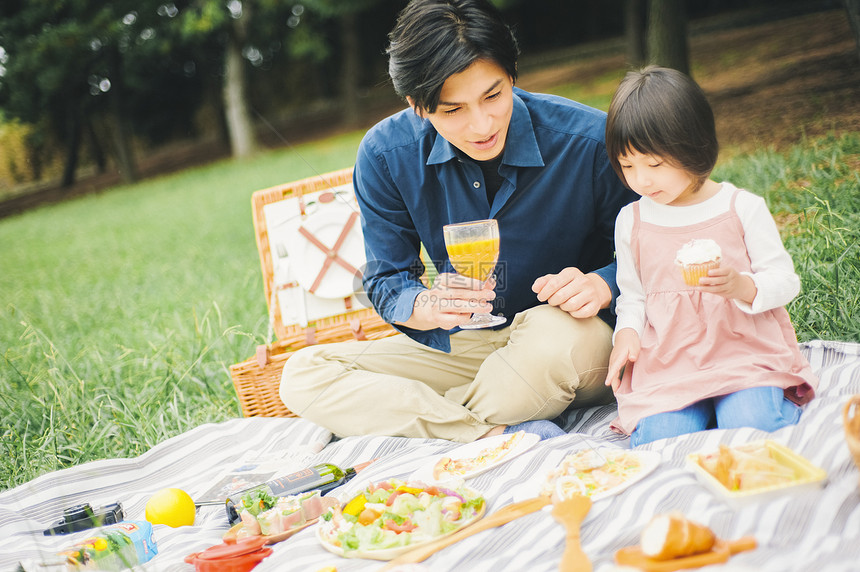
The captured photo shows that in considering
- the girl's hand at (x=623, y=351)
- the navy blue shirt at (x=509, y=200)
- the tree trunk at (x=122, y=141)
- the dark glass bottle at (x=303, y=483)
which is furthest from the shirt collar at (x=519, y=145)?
the tree trunk at (x=122, y=141)

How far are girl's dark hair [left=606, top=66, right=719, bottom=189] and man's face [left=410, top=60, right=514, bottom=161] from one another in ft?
1.07

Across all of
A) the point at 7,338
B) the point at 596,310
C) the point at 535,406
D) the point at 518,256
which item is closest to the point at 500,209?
the point at 518,256

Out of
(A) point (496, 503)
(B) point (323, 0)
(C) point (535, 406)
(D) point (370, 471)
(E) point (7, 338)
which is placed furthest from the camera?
(B) point (323, 0)

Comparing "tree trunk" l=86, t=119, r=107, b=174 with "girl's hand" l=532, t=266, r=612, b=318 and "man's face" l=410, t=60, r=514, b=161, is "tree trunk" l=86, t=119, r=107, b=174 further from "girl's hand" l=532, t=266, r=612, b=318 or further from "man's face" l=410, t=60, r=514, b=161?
"girl's hand" l=532, t=266, r=612, b=318

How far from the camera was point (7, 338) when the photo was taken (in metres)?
4.89

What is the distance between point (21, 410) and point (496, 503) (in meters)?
2.36

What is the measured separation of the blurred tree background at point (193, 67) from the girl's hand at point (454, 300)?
842 cm

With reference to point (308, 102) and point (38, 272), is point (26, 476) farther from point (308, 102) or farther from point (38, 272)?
point (308, 102)

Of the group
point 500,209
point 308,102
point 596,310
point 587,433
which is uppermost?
point 308,102

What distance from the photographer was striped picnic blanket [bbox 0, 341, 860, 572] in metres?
1.37

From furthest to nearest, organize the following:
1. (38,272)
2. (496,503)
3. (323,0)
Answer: (323,0), (38,272), (496,503)

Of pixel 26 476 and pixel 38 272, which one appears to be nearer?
pixel 26 476

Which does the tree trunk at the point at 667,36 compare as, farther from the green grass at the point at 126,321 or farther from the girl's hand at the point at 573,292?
the girl's hand at the point at 573,292

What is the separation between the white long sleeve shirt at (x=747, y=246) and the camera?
1803 mm
